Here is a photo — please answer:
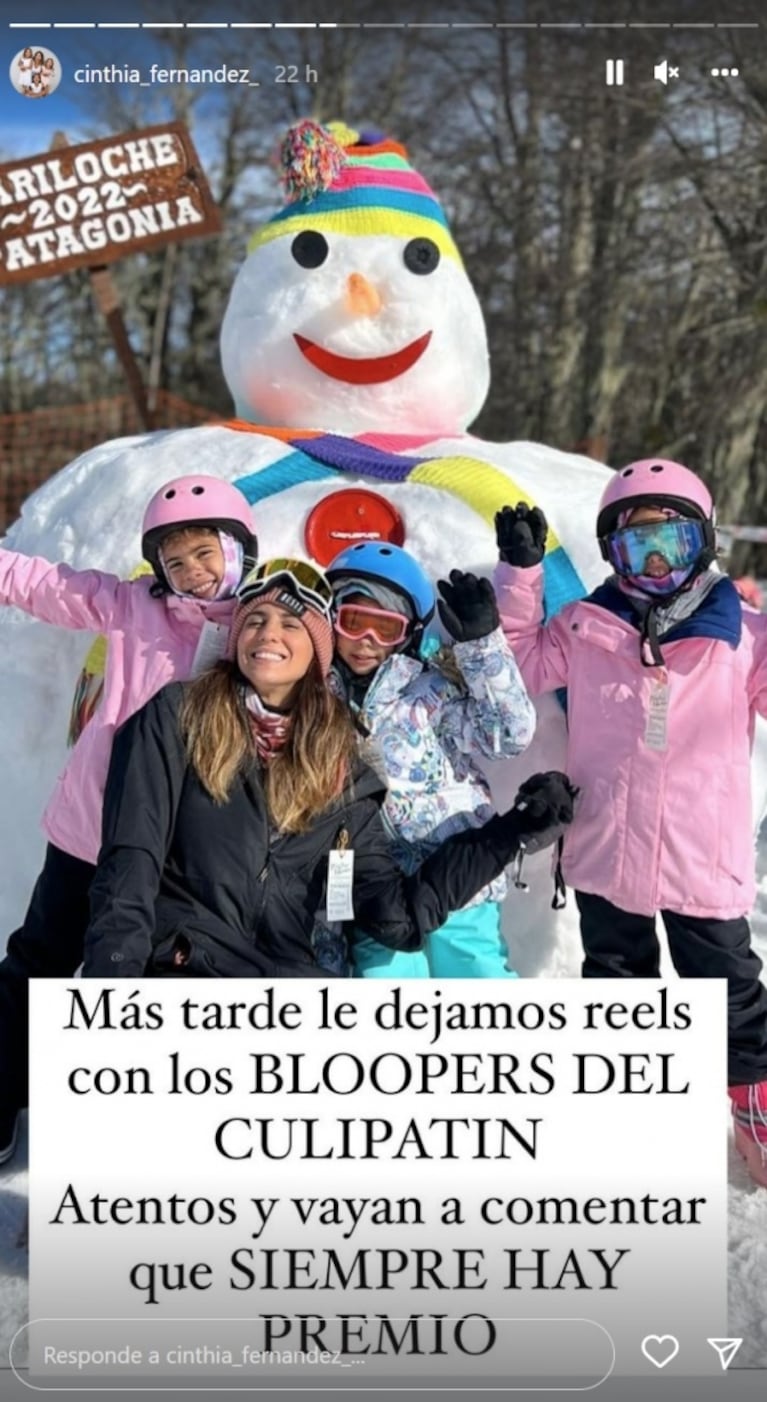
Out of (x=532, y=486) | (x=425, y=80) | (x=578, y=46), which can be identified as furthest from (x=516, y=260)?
(x=532, y=486)

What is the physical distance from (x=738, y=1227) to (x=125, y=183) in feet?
10.4

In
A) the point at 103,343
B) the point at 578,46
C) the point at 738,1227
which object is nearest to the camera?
the point at 738,1227

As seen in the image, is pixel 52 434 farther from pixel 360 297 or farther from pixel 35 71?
pixel 35 71

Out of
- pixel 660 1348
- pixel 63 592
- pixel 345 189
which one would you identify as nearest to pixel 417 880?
pixel 660 1348

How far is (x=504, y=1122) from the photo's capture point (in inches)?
70.6

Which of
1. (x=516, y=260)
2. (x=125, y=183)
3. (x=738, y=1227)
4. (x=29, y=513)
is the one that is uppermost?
(x=516, y=260)

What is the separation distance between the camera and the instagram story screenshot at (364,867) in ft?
5.69

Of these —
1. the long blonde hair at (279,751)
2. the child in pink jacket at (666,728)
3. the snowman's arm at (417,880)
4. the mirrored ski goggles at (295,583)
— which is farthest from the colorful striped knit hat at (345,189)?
the snowman's arm at (417,880)

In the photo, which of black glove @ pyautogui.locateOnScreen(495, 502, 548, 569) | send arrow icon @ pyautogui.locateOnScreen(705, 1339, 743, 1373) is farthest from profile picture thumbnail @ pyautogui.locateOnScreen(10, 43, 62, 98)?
send arrow icon @ pyautogui.locateOnScreen(705, 1339, 743, 1373)

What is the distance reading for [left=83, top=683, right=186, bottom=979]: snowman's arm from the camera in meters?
1.83

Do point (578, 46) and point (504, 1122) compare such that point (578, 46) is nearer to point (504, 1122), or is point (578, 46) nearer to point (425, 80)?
point (425, 80)

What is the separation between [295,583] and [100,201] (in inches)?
94.3

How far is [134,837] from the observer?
187 centimetres

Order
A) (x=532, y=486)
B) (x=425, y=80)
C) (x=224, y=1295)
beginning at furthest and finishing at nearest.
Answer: (x=425, y=80) → (x=532, y=486) → (x=224, y=1295)
